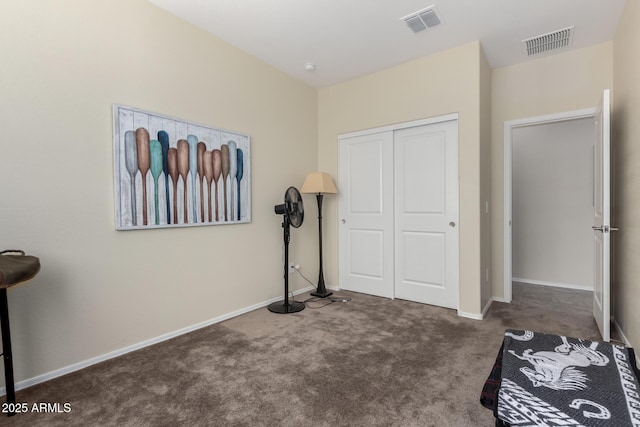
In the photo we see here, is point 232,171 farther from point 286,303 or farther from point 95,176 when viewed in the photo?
point 286,303

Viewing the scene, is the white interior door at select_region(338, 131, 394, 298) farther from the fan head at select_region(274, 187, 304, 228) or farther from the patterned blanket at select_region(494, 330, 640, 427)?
the patterned blanket at select_region(494, 330, 640, 427)

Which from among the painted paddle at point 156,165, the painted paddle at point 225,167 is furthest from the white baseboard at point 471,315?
the painted paddle at point 156,165

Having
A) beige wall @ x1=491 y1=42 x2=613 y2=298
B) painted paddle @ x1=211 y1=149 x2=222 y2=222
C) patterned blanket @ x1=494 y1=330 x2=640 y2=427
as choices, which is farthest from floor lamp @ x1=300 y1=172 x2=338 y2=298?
patterned blanket @ x1=494 y1=330 x2=640 y2=427

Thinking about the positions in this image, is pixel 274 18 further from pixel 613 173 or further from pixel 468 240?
pixel 613 173

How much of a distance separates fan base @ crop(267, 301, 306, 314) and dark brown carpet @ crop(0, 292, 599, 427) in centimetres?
22

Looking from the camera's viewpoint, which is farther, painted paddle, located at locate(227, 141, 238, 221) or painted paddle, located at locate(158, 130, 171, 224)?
painted paddle, located at locate(227, 141, 238, 221)

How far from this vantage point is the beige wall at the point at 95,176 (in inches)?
75.7

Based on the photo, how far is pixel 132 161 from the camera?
239cm

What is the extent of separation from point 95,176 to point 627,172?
3893mm

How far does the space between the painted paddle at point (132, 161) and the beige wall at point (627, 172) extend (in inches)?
139

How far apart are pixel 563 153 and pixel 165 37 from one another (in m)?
4.93

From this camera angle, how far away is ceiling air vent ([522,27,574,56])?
295 centimetres

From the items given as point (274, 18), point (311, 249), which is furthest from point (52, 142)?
point (311, 249)

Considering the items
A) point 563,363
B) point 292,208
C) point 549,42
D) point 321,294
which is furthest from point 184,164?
point 549,42
